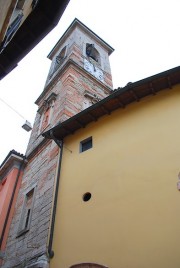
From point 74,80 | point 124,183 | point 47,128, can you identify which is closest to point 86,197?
point 124,183

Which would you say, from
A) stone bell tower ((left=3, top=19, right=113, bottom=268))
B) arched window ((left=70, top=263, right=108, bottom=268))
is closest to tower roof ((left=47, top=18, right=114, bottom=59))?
stone bell tower ((left=3, top=19, right=113, bottom=268))

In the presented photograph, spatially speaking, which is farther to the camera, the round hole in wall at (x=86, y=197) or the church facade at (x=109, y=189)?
the round hole in wall at (x=86, y=197)

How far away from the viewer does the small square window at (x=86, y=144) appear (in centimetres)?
723

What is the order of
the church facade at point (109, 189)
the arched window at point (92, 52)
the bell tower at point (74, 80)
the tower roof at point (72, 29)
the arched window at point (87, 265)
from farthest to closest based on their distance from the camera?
the tower roof at point (72, 29) < the arched window at point (92, 52) < the bell tower at point (74, 80) < the arched window at point (87, 265) < the church facade at point (109, 189)

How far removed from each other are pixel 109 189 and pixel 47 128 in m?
5.18

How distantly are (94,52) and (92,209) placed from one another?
12.8 m

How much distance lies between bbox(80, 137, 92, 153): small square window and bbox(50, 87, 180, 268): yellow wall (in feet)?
0.70

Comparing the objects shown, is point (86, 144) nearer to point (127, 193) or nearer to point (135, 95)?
point (135, 95)

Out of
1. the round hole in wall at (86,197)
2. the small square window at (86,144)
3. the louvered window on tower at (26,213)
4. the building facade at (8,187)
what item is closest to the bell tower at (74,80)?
the building facade at (8,187)

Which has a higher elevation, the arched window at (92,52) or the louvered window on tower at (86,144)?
the arched window at (92,52)

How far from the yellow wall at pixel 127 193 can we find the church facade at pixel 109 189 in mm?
18

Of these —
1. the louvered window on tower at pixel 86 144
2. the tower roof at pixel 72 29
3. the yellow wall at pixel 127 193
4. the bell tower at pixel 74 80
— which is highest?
the tower roof at pixel 72 29

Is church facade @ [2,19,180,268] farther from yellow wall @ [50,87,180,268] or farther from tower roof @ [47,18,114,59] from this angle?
tower roof @ [47,18,114,59]

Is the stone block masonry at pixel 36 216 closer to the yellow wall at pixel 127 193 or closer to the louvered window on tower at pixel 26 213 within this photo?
the louvered window on tower at pixel 26 213
